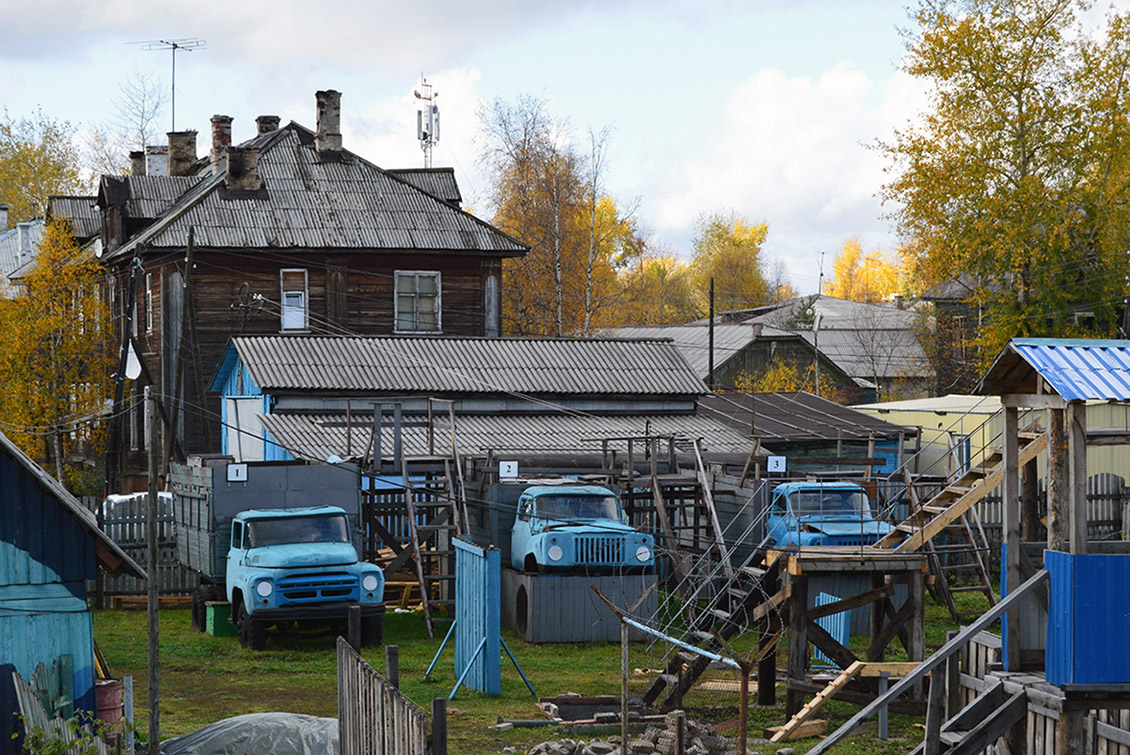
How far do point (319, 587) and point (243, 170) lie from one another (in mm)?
22345

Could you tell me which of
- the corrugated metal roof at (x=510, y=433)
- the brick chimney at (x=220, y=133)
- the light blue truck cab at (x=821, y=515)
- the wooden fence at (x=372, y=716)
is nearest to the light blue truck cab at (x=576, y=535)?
the light blue truck cab at (x=821, y=515)

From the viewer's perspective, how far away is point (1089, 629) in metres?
10.3

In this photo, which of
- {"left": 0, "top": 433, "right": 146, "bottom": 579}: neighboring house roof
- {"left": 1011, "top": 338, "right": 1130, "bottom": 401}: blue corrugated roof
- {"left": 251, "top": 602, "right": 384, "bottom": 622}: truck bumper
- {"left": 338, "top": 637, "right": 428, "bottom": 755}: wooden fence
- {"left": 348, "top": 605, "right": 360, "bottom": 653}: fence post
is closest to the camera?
{"left": 338, "top": 637, "right": 428, "bottom": 755}: wooden fence

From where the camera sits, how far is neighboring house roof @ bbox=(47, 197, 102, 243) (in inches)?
1827

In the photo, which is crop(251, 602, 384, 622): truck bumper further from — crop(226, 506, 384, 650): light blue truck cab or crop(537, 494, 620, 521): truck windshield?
crop(537, 494, 620, 521): truck windshield

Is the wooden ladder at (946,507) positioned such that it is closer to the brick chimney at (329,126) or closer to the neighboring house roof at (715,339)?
the brick chimney at (329,126)

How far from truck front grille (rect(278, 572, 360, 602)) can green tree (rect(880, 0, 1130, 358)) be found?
2525 centimetres

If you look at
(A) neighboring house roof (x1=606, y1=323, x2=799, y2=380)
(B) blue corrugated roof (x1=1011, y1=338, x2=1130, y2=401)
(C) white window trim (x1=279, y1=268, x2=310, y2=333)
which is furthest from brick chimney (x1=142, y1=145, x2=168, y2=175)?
(B) blue corrugated roof (x1=1011, y1=338, x2=1130, y2=401)

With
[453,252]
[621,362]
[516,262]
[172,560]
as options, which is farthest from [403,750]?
[516,262]

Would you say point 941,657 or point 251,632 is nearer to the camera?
point 941,657

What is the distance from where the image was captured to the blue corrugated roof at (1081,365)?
10.4 meters

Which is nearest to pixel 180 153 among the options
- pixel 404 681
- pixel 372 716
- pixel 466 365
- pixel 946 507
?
pixel 466 365

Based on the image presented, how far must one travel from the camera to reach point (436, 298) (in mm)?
39781

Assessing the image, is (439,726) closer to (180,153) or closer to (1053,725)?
(1053,725)
